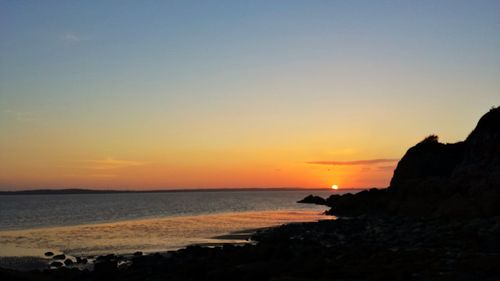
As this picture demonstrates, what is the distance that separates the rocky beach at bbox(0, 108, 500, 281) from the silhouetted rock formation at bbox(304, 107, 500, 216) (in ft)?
0.38

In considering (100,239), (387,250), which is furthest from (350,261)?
(100,239)

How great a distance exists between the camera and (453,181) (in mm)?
48469

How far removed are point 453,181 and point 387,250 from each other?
25.1 meters

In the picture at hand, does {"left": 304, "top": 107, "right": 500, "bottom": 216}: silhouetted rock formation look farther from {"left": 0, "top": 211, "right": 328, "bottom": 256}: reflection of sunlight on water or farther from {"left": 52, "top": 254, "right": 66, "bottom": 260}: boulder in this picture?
{"left": 52, "top": 254, "right": 66, "bottom": 260}: boulder

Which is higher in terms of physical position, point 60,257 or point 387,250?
point 387,250

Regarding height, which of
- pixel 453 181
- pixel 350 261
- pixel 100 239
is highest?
pixel 453 181

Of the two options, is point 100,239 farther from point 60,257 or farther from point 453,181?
point 453,181

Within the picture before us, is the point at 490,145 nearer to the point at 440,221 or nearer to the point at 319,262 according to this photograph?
the point at 440,221

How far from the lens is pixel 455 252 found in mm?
24250

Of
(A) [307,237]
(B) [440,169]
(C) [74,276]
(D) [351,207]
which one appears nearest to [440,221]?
(A) [307,237]

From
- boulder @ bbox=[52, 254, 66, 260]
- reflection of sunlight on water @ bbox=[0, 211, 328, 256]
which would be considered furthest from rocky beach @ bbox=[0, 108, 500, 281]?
reflection of sunlight on water @ bbox=[0, 211, 328, 256]

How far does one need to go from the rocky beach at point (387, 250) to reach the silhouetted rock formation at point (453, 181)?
0.12m

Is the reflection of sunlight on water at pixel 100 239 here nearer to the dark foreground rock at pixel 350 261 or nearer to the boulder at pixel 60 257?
the boulder at pixel 60 257

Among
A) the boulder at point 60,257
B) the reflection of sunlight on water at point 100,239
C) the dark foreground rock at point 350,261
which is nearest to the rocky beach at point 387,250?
the dark foreground rock at point 350,261
